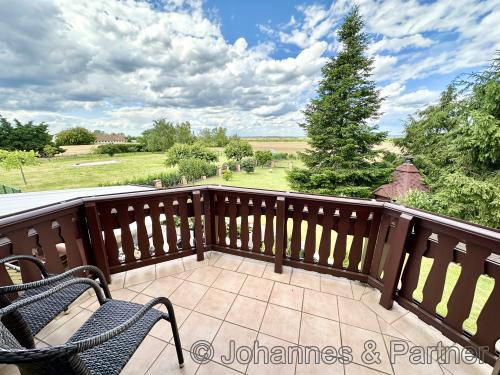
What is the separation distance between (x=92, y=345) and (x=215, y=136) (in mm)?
31564

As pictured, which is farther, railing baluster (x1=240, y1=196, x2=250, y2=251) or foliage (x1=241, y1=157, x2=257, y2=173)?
foliage (x1=241, y1=157, x2=257, y2=173)

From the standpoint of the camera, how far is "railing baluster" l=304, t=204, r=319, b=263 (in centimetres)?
199

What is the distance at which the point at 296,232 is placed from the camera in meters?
2.17

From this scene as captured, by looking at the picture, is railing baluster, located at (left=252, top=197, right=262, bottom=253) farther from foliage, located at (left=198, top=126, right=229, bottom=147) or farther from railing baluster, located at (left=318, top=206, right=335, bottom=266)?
foliage, located at (left=198, top=126, right=229, bottom=147)

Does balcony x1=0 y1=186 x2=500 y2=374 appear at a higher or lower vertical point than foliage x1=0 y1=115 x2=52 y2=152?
lower

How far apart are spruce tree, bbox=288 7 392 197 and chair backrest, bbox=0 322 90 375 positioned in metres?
9.84

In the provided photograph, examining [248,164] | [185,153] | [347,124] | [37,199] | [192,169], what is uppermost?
[347,124]

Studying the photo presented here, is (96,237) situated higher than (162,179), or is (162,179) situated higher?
(96,237)

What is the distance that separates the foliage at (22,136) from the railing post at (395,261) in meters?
12.4

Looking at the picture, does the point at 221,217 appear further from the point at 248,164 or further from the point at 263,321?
the point at 248,164

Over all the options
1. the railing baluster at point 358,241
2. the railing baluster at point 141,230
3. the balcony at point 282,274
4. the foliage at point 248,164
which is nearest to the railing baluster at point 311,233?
the balcony at point 282,274

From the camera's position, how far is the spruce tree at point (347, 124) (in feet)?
30.0

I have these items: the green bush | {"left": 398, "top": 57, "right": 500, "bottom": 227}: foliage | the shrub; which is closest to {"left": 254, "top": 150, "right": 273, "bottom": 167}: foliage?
the shrub

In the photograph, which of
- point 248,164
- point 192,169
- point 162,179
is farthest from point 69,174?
point 248,164
